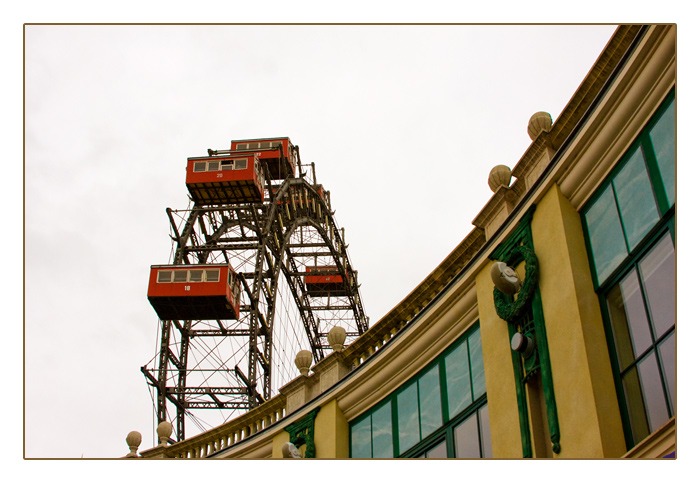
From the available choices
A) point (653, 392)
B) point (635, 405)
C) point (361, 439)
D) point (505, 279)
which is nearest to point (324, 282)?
point (361, 439)

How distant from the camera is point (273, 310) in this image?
44.2m

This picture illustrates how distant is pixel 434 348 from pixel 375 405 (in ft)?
6.56

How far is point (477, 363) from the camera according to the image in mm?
13102

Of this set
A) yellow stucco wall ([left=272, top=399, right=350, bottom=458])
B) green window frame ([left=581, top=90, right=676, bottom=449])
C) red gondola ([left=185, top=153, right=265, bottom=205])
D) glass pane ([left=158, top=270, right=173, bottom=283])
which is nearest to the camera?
green window frame ([left=581, top=90, right=676, bottom=449])

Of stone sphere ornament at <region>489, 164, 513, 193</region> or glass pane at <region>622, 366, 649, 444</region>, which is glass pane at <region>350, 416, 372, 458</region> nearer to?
stone sphere ornament at <region>489, 164, 513, 193</region>

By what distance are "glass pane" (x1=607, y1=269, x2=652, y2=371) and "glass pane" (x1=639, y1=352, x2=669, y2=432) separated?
21cm

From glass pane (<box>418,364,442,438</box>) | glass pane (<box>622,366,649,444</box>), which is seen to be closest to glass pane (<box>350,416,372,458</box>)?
glass pane (<box>418,364,442,438</box>)

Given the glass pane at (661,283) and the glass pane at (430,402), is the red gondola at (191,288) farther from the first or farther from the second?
the glass pane at (661,283)

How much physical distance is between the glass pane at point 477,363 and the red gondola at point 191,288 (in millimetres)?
25324

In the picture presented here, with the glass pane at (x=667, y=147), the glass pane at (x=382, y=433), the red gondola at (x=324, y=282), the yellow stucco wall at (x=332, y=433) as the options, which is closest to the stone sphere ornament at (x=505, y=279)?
the glass pane at (x=667, y=147)

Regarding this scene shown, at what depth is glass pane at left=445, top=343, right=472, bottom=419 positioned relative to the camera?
1315 cm

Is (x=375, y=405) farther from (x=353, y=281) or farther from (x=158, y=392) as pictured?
(x=353, y=281)

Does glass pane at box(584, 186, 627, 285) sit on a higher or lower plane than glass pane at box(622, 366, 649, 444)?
higher

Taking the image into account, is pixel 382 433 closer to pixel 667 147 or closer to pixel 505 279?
pixel 505 279
